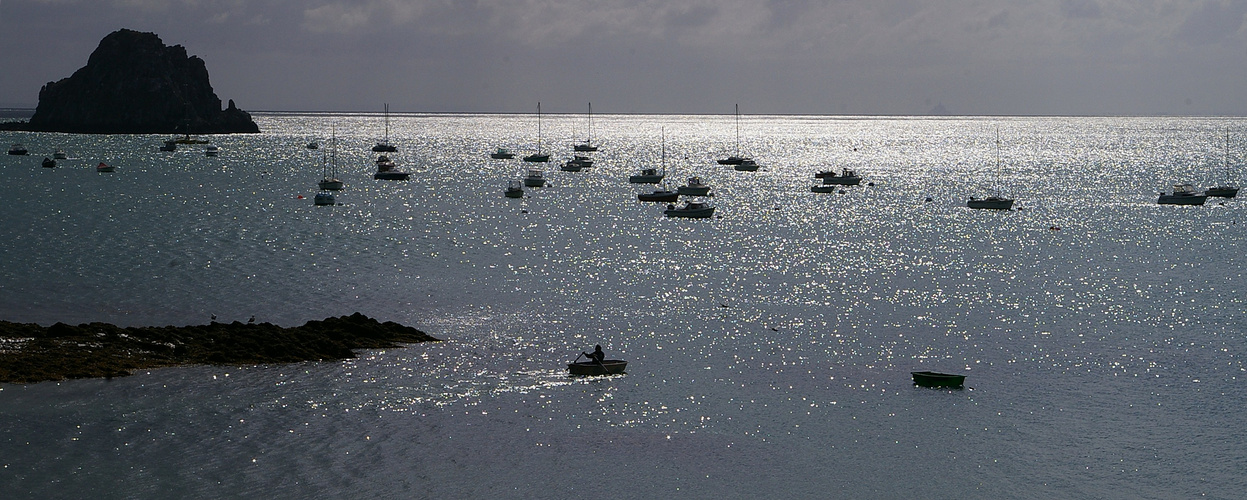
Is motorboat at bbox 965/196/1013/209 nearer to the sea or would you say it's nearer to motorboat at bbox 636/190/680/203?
the sea

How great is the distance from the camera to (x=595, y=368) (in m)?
46.4

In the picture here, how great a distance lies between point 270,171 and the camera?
18050 centimetres

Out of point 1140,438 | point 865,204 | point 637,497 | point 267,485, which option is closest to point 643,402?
point 637,497

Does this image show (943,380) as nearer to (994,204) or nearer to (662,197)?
(994,204)

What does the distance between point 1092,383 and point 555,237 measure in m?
58.8

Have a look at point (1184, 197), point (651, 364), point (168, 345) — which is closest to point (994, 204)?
point (1184, 197)

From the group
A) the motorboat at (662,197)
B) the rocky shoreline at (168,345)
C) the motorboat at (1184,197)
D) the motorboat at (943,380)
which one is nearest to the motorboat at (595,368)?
the rocky shoreline at (168,345)

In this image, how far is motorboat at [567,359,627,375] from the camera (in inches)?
1826

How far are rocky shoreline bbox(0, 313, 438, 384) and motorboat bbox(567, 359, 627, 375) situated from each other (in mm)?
9251

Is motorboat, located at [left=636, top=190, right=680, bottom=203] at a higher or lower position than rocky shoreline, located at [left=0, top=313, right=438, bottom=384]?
higher

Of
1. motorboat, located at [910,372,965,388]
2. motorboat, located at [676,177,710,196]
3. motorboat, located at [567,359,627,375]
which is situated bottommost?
motorboat, located at [910,372,965,388]

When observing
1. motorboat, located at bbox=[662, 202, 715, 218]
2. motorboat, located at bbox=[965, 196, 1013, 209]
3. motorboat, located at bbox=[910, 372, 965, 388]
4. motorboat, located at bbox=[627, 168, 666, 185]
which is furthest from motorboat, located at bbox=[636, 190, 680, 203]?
motorboat, located at bbox=[910, 372, 965, 388]

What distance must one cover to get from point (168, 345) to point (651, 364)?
67.6 ft

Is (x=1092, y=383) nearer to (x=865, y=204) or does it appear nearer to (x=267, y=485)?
(x=267, y=485)
